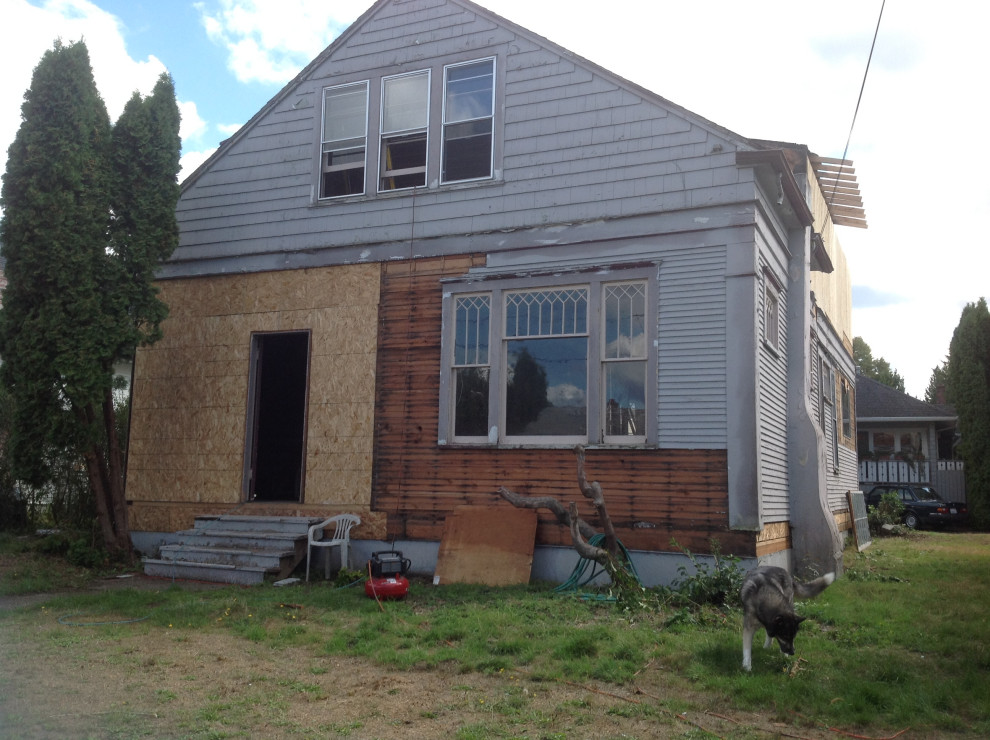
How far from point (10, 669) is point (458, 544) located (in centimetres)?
500

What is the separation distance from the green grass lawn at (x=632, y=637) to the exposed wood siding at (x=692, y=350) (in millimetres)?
2065

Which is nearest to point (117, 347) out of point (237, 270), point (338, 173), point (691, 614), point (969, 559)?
point (237, 270)

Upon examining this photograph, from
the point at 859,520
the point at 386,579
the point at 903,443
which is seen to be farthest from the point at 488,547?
the point at 903,443

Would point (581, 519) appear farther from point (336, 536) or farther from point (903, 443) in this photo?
point (903, 443)

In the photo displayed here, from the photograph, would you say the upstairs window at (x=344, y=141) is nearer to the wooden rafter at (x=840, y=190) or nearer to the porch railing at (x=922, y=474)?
the wooden rafter at (x=840, y=190)

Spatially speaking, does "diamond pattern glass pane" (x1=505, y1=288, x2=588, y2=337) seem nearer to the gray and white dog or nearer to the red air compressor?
the red air compressor

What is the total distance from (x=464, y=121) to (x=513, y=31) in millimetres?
1281

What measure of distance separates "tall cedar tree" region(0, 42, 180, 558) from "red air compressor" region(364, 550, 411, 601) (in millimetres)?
4369

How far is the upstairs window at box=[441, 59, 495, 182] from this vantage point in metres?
11.1

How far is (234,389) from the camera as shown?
1184cm

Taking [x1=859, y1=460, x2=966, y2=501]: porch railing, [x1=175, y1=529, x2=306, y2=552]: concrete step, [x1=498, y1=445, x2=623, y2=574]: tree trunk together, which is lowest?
[x1=175, y1=529, x2=306, y2=552]: concrete step

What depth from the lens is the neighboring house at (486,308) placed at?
31.3ft

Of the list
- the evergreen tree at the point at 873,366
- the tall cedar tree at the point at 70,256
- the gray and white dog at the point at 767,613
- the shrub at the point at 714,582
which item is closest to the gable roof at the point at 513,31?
the tall cedar tree at the point at 70,256

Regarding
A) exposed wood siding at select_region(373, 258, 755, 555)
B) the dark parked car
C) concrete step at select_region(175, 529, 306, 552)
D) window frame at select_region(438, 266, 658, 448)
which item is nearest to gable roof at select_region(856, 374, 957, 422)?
the dark parked car
